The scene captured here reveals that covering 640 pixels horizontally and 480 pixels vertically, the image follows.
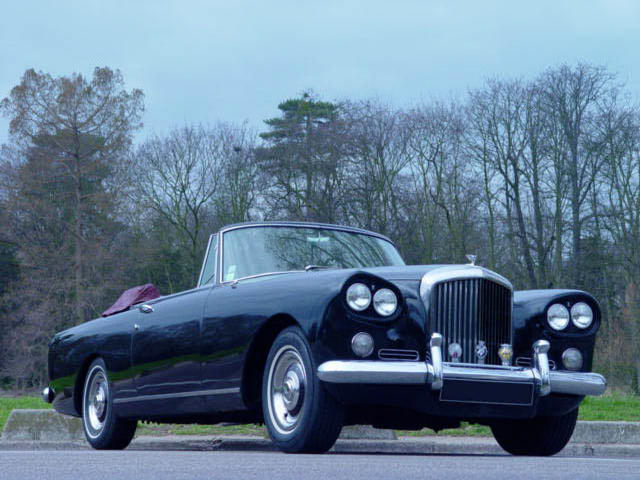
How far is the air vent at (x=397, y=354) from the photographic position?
6.10 meters

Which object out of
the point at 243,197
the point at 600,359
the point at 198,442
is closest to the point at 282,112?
the point at 243,197

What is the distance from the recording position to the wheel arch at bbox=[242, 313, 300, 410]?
6.59 m

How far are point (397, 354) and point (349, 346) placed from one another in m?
0.33

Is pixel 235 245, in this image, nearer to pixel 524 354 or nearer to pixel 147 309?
pixel 147 309

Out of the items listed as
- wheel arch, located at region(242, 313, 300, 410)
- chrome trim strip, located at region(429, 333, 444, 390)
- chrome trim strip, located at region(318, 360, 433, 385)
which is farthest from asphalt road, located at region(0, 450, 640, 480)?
wheel arch, located at region(242, 313, 300, 410)

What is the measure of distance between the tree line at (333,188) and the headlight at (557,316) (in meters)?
23.5

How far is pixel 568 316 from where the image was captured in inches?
282

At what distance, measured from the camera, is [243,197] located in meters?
36.4

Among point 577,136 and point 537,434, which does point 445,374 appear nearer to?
point 537,434

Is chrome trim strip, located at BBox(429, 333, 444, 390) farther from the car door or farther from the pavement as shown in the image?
the pavement

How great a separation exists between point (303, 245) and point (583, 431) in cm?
444

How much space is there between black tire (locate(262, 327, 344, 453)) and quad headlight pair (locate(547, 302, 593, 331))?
6.04 feet

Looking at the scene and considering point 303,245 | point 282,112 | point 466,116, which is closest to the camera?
point 303,245

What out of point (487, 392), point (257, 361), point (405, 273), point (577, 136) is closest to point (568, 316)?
point (487, 392)
